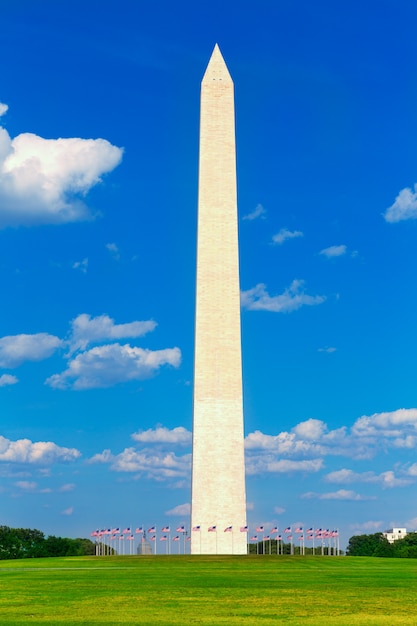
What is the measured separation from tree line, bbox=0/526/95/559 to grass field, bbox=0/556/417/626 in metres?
44.0

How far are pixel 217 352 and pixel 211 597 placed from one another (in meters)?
35.8

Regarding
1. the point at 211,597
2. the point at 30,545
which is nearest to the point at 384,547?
the point at 30,545

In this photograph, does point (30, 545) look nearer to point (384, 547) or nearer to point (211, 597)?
point (384, 547)

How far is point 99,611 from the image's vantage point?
18922 mm

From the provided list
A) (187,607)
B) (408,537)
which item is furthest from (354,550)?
(187,607)

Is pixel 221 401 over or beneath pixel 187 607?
over

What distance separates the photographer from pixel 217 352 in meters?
57.3

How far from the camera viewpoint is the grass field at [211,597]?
1761 cm

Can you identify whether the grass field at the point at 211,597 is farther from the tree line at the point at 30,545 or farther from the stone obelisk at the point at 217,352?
the tree line at the point at 30,545

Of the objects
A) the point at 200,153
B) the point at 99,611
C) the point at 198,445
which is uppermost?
the point at 200,153

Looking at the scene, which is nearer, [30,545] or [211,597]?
[211,597]

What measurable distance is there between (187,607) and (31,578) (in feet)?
43.4

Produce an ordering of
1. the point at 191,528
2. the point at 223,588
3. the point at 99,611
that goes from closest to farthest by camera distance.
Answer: the point at 99,611, the point at 223,588, the point at 191,528

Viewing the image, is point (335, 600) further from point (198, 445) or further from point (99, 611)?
point (198, 445)
